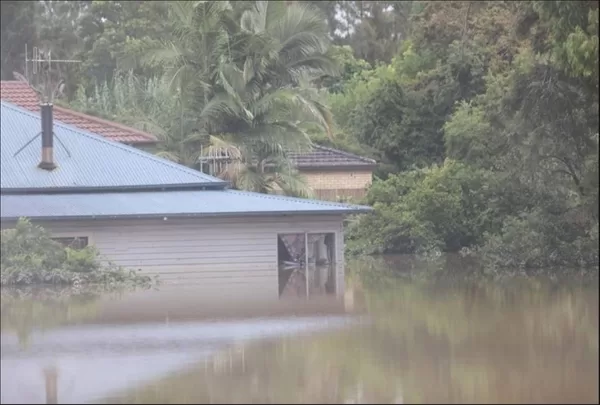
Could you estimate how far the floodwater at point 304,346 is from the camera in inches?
598

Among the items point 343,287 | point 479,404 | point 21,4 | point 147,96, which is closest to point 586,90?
point 343,287

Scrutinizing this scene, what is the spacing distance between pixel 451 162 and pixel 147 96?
13.8 meters

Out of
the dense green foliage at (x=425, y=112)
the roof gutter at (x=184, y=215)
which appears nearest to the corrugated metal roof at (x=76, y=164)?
the roof gutter at (x=184, y=215)

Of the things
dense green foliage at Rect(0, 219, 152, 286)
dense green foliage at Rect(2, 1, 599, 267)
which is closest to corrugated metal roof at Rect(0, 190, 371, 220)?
dense green foliage at Rect(0, 219, 152, 286)

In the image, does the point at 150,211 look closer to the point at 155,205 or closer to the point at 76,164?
the point at 155,205

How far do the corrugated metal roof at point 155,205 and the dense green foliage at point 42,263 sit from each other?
1.33 m

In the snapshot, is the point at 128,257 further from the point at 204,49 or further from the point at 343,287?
the point at 204,49

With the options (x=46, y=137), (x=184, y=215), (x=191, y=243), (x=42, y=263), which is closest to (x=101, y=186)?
(x=46, y=137)

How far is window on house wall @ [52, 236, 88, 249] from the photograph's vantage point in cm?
3372

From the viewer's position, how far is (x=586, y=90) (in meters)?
27.2

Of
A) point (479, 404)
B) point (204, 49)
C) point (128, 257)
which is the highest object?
point (204, 49)

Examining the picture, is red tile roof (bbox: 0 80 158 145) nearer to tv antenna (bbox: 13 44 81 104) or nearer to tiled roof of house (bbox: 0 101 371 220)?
tv antenna (bbox: 13 44 81 104)

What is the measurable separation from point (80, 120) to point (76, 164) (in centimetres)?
684

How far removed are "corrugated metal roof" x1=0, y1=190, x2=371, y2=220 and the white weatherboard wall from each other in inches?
17.0
